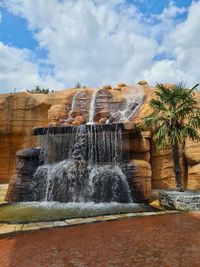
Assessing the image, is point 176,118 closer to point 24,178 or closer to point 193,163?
point 193,163

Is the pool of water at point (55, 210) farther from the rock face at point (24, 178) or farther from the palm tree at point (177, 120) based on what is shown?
the palm tree at point (177, 120)

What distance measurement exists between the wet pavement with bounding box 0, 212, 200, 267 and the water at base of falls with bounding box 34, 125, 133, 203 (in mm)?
3945

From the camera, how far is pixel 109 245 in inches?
218

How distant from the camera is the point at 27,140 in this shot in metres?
18.6

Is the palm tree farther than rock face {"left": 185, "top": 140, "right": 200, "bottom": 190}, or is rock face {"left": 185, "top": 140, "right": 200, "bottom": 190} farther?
rock face {"left": 185, "top": 140, "right": 200, "bottom": 190}

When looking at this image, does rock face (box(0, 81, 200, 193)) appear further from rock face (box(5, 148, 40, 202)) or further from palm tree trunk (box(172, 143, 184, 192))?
palm tree trunk (box(172, 143, 184, 192))

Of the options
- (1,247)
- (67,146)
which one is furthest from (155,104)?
(1,247)

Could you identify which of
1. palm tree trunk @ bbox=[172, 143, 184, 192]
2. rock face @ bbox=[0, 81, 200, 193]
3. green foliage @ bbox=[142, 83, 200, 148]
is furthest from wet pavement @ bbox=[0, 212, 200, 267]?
rock face @ bbox=[0, 81, 200, 193]

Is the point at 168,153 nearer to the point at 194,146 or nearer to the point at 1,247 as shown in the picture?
the point at 194,146

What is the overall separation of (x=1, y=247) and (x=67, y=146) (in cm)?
829

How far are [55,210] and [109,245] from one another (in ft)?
13.7

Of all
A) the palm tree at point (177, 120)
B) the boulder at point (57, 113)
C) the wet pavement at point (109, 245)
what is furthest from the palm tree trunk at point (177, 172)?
the boulder at point (57, 113)

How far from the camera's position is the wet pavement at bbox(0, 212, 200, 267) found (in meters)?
4.66

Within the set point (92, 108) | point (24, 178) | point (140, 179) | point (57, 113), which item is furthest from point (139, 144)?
point (57, 113)
